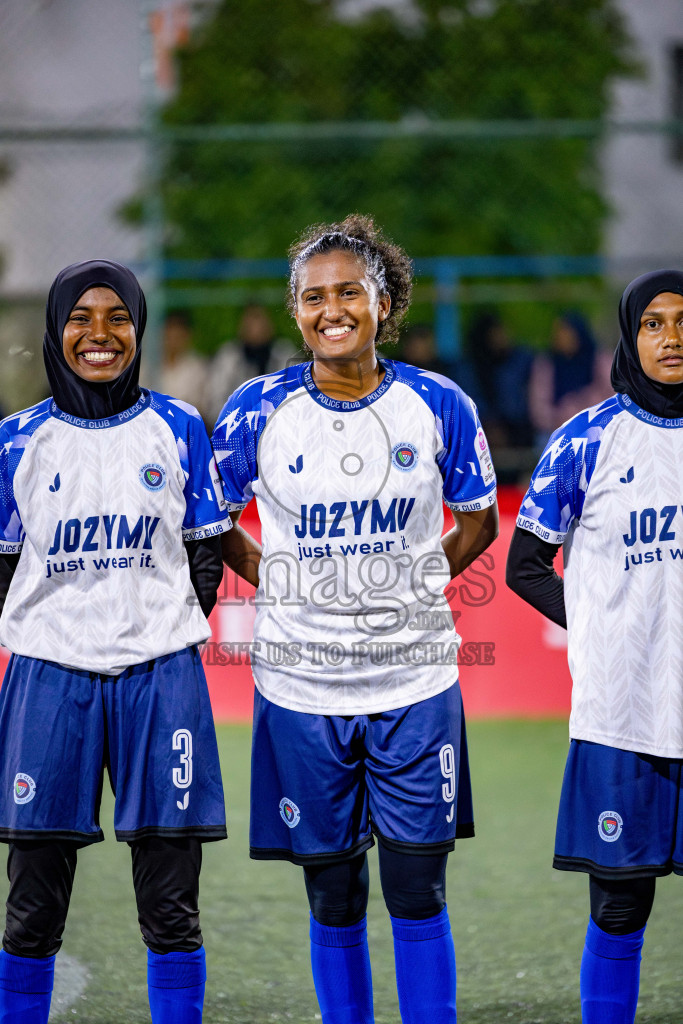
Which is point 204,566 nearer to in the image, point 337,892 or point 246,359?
point 337,892

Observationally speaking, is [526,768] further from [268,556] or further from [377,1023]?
[268,556]

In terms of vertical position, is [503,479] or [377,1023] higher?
[503,479]

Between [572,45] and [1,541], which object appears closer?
[1,541]

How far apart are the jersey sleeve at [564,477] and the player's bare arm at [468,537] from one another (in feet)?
0.55

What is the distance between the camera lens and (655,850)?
9.85ft

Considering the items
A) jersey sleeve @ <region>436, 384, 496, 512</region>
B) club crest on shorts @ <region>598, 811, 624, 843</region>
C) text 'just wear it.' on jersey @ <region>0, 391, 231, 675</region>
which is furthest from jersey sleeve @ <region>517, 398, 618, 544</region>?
text 'just wear it.' on jersey @ <region>0, 391, 231, 675</region>

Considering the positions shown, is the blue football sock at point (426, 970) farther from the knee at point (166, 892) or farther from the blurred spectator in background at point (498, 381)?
the blurred spectator in background at point (498, 381)

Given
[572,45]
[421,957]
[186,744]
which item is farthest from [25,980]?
[572,45]

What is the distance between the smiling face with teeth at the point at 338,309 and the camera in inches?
120

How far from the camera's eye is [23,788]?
296 centimetres

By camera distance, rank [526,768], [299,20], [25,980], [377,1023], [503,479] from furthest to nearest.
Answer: [299,20], [503,479], [526,768], [377,1023], [25,980]

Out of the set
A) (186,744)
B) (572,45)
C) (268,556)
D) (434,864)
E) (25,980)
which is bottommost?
(25,980)

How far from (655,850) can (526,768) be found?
3.31 metres

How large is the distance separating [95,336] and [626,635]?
1.44 metres
